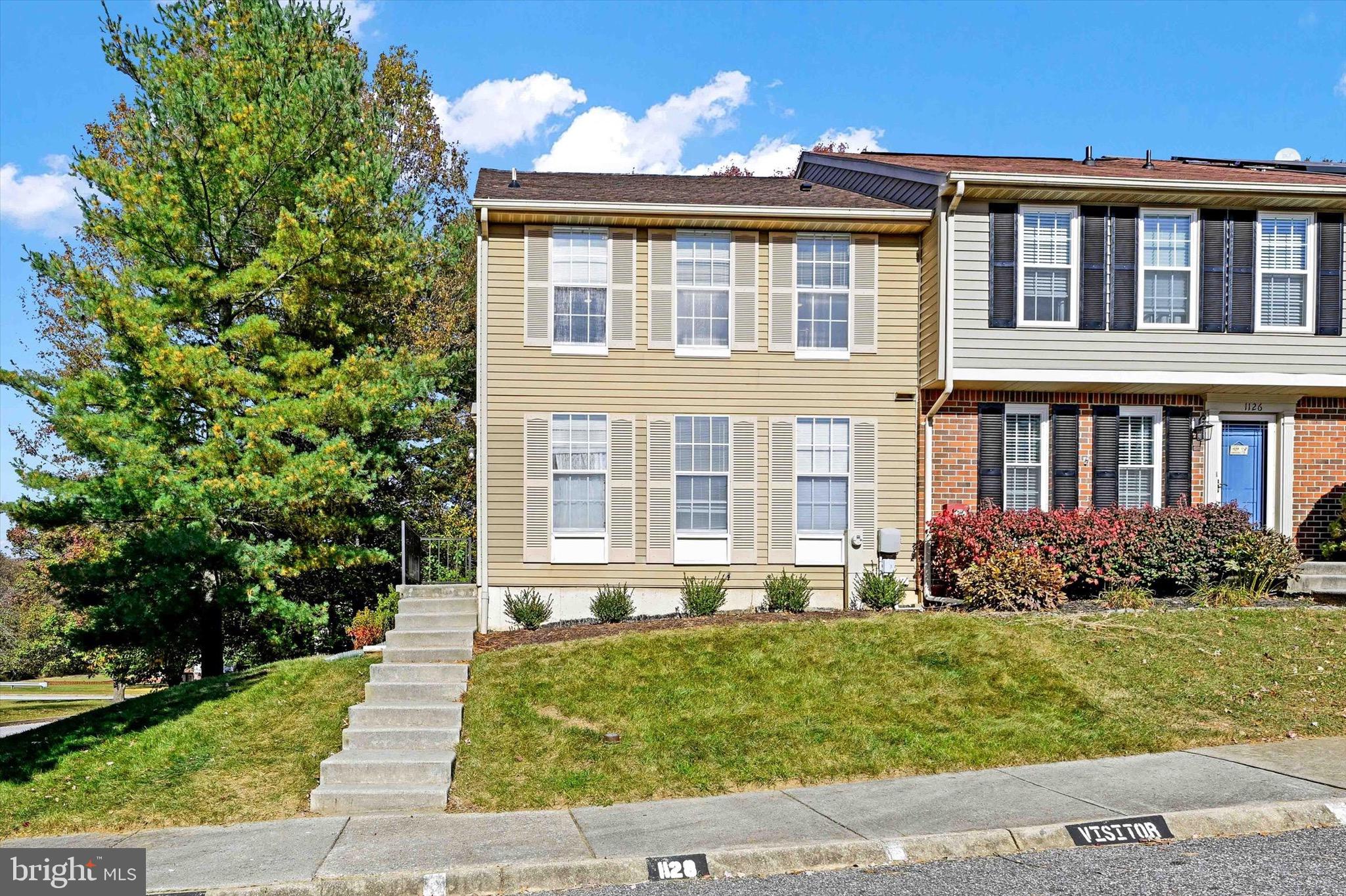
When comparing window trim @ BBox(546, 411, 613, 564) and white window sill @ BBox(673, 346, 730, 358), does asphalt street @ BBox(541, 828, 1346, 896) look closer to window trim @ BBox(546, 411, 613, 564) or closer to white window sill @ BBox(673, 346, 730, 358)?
window trim @ BBox(546, 411, 613, 564)

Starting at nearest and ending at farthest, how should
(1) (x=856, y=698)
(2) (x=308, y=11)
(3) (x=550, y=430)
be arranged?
(1) (x=856, y=698) → (3) (x=550, y=430) → (2) (x=308, y=11)

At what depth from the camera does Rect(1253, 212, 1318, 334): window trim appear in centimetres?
1340

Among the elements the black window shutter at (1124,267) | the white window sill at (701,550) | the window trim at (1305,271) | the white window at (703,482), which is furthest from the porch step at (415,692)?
the window trim at (1305,271)

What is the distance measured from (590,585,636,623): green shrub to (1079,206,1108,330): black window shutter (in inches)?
292

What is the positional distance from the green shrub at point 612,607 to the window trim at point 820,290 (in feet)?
13.8

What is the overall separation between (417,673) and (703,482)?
503 centimetres

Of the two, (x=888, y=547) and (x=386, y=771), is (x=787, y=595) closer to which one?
(x=888, y=547)

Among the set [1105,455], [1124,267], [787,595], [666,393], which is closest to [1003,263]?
[1124,267]

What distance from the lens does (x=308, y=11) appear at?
15984 mm

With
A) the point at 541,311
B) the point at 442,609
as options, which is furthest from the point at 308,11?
the point at 442,609

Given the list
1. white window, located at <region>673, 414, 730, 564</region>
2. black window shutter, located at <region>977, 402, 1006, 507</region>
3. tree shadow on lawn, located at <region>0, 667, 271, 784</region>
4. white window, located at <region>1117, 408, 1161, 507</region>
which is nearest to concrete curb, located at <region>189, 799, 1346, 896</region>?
tree shadow on lawn, located at <region>0, 667, 271, 784</region>

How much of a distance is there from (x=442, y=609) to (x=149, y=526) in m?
4.96

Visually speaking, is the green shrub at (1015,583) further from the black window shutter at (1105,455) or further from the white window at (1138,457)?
the white window at (1138,457)

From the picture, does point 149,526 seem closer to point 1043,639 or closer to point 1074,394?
point 1043,639
